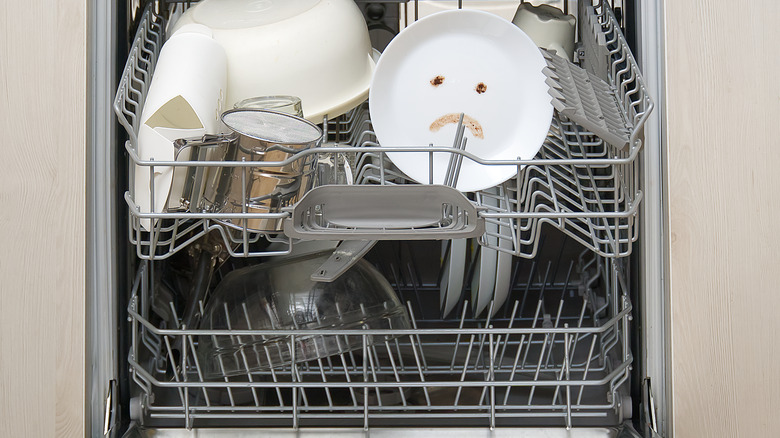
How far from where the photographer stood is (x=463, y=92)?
896 mm

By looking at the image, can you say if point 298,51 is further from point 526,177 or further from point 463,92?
point 526,177

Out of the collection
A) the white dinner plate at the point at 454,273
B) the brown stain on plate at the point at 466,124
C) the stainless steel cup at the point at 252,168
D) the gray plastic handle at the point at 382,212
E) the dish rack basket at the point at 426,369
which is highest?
the brown stain on plate at the point at 466,124

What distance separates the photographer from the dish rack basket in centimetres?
85

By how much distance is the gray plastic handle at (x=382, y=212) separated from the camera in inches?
27.6

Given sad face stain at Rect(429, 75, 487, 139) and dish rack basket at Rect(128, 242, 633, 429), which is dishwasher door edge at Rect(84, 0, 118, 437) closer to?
dish rack basket at Rect(128, 242, 633, 429)

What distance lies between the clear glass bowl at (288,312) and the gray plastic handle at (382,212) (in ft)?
0.78

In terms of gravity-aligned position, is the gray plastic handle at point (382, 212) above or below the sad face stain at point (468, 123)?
below

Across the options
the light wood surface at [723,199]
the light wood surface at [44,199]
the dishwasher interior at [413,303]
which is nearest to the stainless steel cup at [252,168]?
the dishwasher interior at [413,303]

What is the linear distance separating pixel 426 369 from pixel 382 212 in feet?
1.09

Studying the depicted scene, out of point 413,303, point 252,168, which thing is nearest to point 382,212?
point 252,168

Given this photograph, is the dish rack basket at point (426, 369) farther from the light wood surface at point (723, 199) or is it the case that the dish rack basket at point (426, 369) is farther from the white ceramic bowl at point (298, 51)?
the white ceramic bowl at point (298, 51)

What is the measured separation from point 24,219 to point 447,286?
20.5 inches

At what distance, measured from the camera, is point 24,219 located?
0.81 metres

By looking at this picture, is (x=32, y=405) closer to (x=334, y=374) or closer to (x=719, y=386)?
(x=334, y=374)
